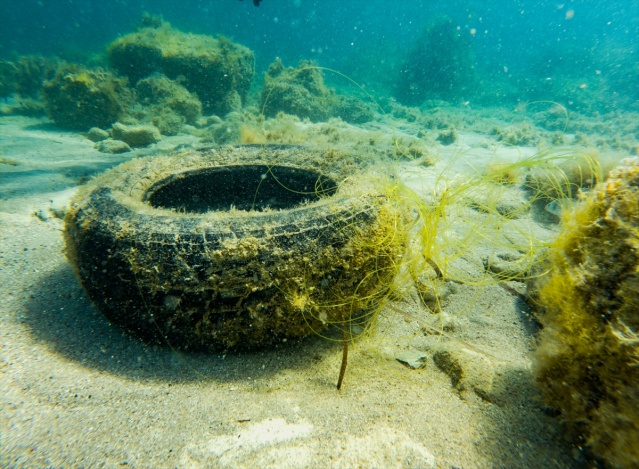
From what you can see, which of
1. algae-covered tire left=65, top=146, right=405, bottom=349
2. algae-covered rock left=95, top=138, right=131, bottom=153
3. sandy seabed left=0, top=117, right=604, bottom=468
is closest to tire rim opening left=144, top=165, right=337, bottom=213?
algae-covered tire left=65, top=146, right=405, bottom=349

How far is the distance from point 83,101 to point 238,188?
979 centimetres

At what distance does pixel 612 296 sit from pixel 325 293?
152 centimetres

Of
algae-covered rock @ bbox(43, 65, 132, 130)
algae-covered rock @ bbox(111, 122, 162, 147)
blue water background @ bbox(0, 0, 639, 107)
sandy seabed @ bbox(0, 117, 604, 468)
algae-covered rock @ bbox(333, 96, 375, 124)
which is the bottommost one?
sandy seabed @ bbox(0, 117, 604, 468)

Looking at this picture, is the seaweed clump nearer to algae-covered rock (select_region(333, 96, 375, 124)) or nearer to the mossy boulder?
the mossy boulder

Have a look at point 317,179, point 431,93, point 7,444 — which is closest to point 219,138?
point 317,179

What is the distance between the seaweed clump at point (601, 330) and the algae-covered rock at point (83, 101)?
1254 centimetres

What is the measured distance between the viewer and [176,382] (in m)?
2.03

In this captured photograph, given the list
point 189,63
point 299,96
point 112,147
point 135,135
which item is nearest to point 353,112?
point 299,96

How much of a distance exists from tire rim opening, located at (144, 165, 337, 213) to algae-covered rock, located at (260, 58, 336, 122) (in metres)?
8.91

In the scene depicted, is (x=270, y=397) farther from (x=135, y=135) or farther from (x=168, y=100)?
(x=168, y=100)

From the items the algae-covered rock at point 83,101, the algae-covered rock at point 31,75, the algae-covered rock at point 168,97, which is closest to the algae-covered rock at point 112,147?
the algae-covered rock at point 83,101

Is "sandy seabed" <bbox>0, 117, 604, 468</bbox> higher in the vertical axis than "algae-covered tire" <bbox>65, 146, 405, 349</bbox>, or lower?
lower

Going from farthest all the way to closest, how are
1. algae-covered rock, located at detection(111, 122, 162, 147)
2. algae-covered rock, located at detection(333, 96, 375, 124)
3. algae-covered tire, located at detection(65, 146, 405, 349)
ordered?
algae-covered rock, located at detection(333, 96, 375, 124) < algae-covered rock, located at detection(111, 122, 162, 147) < algae-covered tire, located at detection(65, 146, 405, 349)

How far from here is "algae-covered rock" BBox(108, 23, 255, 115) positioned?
1205cm
